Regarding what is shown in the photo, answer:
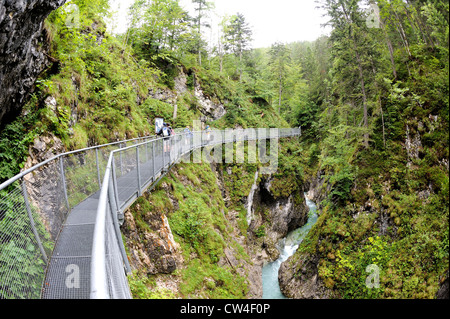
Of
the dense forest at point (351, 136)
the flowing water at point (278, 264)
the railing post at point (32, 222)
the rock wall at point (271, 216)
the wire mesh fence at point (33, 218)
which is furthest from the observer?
the rock wall at point (271, 216)

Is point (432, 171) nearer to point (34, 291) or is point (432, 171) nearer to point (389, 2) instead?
point (389, 2)

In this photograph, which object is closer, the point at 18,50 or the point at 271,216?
the point at 18,50

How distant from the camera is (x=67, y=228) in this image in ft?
14.3

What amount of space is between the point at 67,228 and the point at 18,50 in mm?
4242

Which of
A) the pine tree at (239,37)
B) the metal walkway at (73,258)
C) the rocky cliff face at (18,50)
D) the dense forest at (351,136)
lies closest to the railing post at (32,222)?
the metal walkway at (73,258)

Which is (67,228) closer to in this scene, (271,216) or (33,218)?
(33,218)

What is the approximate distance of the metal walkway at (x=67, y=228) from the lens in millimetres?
2387

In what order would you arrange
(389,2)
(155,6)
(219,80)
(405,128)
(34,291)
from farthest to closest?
(219,80) → (155,6) → (389,2) → (405,128) → (34,291)

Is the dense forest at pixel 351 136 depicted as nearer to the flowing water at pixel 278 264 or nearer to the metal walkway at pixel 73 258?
the flowing water at pixel 278 264

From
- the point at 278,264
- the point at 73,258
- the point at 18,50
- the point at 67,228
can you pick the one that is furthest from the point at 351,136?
the point at 18,50

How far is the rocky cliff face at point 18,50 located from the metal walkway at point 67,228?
2.21 m
